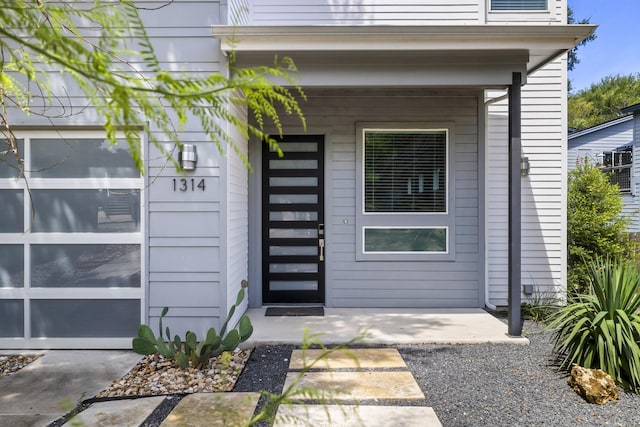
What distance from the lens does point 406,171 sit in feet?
18.0

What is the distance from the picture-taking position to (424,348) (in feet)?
13.2

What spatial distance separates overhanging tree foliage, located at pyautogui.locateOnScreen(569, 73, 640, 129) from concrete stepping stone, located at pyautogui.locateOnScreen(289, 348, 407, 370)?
93.9 ft

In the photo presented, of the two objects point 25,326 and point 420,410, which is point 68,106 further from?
point 420,410

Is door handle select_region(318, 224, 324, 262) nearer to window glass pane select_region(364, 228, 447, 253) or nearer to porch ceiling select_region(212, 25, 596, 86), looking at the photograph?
window glass pane select_region(364, 228, 447, 253)

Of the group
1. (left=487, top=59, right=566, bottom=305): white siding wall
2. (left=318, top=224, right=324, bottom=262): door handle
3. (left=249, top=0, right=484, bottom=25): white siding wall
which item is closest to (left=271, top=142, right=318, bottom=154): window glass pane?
(left=318, top=224, right=324, bottom=262): door handle

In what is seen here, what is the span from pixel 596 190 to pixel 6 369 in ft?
25.6

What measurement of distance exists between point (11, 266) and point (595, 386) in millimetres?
5117

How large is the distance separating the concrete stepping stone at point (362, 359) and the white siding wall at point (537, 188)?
2.30 meters

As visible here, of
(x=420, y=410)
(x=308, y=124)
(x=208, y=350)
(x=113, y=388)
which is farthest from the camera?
(x=308, y=124)

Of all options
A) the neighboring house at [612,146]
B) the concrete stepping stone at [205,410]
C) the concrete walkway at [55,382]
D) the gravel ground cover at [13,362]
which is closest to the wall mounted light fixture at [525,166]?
the concrete stepping stone at [205,410]

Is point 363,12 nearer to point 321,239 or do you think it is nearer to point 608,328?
point 321,239

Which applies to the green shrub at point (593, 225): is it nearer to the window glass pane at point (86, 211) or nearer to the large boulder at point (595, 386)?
the large boulder at point (595, 386)

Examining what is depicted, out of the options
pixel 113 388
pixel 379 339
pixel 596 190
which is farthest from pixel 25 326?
pixel 596 190

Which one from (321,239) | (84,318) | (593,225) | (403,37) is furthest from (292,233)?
(593,225)
